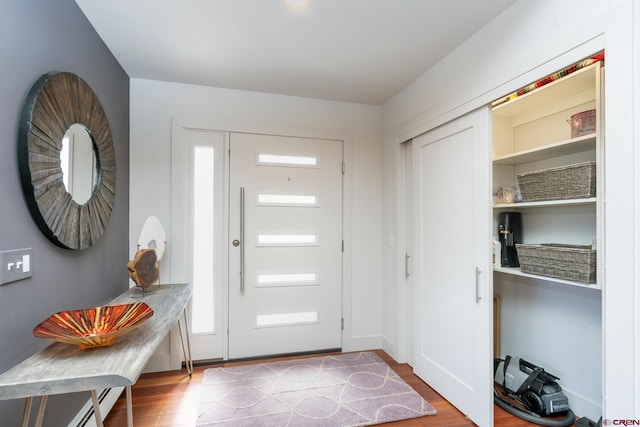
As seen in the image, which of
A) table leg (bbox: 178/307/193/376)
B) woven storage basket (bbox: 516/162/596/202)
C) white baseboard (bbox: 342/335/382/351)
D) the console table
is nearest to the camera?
the console table

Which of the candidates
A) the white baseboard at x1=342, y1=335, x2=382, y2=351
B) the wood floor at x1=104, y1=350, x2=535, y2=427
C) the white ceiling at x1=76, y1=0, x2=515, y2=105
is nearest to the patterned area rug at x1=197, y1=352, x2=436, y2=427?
the wood floor at x1=104, y1=350, x2=535, y2=427

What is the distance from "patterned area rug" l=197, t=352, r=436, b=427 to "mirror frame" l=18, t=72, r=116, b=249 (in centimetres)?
141

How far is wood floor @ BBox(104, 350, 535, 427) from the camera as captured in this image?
6.53 feet

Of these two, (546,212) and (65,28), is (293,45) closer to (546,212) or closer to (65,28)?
(65,28)

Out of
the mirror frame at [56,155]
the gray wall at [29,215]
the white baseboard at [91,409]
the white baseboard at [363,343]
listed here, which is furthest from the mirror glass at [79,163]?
the white baseboard at [363,343]

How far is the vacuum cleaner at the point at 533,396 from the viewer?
6.55 ft

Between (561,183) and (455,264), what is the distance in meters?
0.81

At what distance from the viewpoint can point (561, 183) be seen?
1.87 meters

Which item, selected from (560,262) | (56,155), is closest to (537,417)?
(560,262)

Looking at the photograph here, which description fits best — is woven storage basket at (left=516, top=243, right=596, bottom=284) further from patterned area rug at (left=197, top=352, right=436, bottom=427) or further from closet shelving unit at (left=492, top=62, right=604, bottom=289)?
patterned area rug at (left=197, top=352, right=436, bottom=427)
